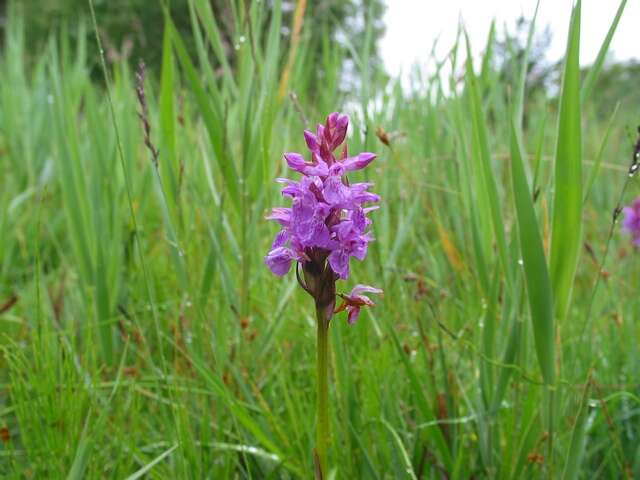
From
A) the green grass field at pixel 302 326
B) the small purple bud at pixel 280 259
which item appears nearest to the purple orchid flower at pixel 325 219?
the small purple bud at pixel 280 259

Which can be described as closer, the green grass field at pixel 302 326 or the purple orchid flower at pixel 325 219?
the purple orchid flower at pixel 325 219

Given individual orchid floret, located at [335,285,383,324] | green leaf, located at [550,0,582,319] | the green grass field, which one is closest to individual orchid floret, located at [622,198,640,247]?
the green grass field

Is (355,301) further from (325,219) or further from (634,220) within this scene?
(634,220)

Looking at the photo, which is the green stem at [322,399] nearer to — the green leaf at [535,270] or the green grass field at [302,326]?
the green grass field at [302,326]

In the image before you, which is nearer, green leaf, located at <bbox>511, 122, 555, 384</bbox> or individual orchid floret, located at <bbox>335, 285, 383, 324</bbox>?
individual orchid floret, located at <bbox>335, 285, 383, 324</bbox>

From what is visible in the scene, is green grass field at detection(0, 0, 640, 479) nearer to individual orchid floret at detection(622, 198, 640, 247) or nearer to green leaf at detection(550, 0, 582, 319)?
green leaf at detection(550, 0, 582, 319)

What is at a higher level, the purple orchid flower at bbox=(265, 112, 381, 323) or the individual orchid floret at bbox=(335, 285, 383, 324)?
the purple orchid flower at bbox=(265, 112, 381, 323)
